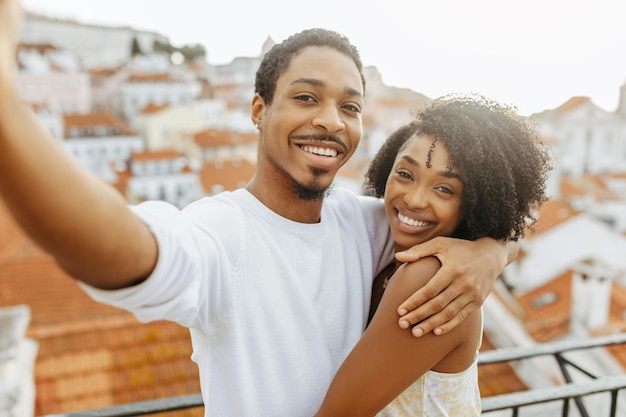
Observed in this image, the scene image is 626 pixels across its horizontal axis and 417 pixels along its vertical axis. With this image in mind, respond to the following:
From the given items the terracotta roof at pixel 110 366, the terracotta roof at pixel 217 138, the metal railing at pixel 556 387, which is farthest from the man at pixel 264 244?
the terracotta roof at pixel 217 138

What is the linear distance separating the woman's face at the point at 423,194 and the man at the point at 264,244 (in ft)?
0.42

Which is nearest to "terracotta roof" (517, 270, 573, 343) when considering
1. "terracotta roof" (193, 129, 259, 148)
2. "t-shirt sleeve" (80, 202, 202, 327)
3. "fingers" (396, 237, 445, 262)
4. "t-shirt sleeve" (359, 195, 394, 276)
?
"t-shirt sleeve" (359, 195, 394, 276)

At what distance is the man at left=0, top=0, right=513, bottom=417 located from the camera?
832 mm

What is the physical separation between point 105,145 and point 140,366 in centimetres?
3156

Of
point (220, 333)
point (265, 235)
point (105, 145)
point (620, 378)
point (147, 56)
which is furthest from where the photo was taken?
point (147, 56)

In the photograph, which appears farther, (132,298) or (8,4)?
(132,298)

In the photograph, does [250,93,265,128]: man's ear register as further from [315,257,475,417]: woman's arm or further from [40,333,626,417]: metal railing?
[40,333,626,417]: metal railing

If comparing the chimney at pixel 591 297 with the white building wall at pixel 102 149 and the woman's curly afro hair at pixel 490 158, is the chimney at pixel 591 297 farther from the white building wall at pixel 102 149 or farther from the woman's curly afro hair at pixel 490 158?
the white building wall at pixel 102 149

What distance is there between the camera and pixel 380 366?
4.77 feet

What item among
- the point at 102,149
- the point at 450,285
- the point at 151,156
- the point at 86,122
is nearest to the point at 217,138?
the point at 151,156

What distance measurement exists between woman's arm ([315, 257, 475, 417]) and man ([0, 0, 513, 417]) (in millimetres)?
65

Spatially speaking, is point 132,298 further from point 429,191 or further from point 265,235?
point 429,191

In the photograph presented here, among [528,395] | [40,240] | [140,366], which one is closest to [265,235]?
[40,240]

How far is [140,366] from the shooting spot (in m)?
5.47
